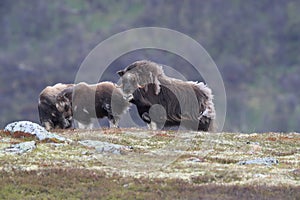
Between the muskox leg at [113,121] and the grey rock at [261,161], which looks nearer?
the grey rock at [261,161]

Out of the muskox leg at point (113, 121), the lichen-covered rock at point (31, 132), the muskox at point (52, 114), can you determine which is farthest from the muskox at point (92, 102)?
the lichen-covered rock at point (31, 132)

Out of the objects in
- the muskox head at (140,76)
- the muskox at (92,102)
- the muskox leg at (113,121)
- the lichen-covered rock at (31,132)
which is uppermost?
the muskox head at (140,76)

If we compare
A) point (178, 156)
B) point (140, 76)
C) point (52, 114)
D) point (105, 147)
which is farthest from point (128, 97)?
point (178, 156)

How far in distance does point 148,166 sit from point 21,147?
4.34 meters

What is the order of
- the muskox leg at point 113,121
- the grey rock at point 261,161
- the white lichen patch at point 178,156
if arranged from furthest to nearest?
the muskox leg at point 113,121, the grey rock at point 261,161, the white lichen patch at point 178,156

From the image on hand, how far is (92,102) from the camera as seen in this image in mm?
35188

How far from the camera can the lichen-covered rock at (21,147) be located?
2605 cm

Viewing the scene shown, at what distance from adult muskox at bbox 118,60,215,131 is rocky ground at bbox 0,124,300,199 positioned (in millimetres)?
1604

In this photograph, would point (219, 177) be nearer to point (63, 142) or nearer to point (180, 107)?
point (63, 142)

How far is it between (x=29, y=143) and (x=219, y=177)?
6.58 metres

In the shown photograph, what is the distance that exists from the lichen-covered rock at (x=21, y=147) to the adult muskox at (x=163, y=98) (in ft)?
20.7

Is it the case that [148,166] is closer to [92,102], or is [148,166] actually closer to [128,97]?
[128,97]

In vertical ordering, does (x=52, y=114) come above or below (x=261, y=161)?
above

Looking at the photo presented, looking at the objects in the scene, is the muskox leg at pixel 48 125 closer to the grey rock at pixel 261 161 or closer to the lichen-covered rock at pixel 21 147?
the lichen-covered rock at pixel 21 147
